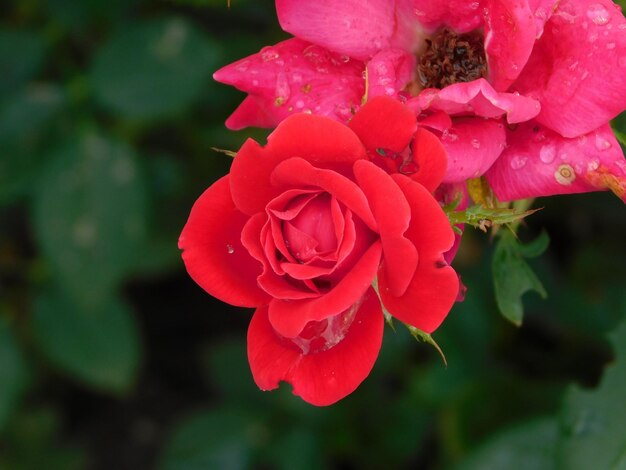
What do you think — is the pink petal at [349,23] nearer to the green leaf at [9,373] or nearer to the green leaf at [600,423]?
the green leaf at [600,423]

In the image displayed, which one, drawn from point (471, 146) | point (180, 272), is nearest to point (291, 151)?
point (471, 146)

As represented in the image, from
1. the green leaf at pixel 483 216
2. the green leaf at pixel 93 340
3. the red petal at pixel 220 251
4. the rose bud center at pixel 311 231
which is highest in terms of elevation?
the rose bud center at pixel 311 231

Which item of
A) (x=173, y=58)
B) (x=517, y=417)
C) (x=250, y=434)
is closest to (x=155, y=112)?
(x=173, y=58)

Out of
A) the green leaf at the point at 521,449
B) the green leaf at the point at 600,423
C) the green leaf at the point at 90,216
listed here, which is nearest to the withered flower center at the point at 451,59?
the green leaf at the point at 600,423

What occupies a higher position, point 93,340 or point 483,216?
point 483,216

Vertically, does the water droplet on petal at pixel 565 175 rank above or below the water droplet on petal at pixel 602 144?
below

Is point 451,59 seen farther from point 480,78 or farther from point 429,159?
point 429,159

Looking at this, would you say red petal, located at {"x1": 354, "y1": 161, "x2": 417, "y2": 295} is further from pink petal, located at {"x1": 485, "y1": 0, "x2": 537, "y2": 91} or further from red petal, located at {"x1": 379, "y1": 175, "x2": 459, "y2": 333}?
pink petal, located at {"x1": 485, "y1": 0, "x2": 537, "y2": 91}
